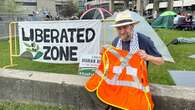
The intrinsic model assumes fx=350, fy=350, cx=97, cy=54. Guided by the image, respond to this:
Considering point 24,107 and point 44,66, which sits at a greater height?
point 44,66

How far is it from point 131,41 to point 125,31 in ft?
0.64

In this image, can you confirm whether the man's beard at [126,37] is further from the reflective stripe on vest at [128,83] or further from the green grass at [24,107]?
the green grass at [24,107]

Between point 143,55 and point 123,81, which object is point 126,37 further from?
point 123,81

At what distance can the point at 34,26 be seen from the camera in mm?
8289

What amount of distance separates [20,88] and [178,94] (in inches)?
90.2

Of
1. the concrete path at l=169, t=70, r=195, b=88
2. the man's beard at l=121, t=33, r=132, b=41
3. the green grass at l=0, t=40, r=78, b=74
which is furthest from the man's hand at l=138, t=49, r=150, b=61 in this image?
the green grass at l=0, t=40, r=78, b=74

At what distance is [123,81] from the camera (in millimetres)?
3666

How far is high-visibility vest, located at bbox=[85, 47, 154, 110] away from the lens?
3584mm

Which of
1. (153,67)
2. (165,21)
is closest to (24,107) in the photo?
(153,67)

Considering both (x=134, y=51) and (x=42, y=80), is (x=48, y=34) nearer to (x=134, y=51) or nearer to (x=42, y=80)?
(x=42, y=80)

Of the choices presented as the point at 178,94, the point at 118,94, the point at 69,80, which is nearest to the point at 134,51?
the point at 118,94

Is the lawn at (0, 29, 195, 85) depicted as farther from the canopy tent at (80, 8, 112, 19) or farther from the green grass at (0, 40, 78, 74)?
the canopy tent at (80, 8, 112, 19)

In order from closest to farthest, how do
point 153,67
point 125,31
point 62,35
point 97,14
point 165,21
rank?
point 125,31 → point 62,35 → point 153,67 → point 97,14 → point 165,21

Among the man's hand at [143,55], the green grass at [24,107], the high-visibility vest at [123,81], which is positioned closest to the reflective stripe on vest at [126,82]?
the high-visibility vest at [123,81]
